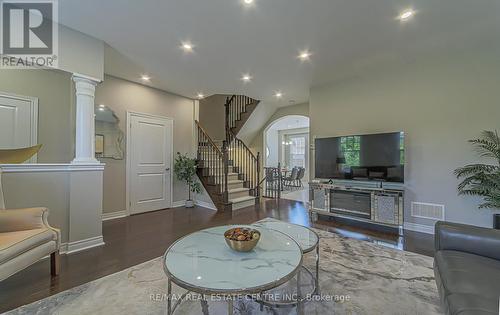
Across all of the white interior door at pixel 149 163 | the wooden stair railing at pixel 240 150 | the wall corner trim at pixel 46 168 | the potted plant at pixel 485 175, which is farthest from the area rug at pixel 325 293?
the wooden stair railing at pixel 240 150

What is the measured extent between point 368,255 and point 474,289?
1.49 m

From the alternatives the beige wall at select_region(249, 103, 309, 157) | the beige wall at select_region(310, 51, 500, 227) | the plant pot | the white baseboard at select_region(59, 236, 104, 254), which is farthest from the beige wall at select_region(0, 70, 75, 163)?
the plant pot

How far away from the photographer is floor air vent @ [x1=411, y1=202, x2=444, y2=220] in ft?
10.8

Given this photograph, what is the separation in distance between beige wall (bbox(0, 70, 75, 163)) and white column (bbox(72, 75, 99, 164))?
76cm

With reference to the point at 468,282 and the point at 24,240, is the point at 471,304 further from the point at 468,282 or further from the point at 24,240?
the point at 24,240

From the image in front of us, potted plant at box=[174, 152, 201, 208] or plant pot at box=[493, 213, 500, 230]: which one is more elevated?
potted plant at box=[174, 152, 201, 208]

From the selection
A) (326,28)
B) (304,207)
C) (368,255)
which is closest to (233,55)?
(326,28)

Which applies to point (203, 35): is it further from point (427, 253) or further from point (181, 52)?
point (427, 253)

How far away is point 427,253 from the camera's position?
2607 millimetres

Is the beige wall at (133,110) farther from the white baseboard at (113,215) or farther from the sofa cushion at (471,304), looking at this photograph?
the sofa cushion at (471,304)

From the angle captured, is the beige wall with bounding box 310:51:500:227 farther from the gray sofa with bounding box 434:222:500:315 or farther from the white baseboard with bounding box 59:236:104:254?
the white baseboard with bounding box 59:236:104:254

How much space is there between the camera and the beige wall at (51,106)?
3.18 m

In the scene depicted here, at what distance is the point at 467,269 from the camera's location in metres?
1.33

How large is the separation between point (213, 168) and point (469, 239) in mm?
4584
